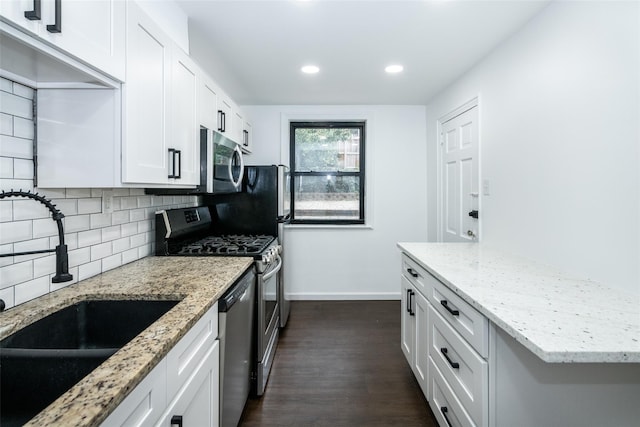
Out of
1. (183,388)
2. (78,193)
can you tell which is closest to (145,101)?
(78,193)

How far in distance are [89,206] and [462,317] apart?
1.78 metres

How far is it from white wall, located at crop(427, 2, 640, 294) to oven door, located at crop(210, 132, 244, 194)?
6.48 ft

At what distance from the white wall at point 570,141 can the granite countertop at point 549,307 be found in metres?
0.20

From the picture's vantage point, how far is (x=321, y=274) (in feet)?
13.3

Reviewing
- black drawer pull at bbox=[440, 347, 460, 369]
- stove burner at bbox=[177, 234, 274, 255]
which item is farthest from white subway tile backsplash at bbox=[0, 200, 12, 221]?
black drawer pull at bbox=[440, 347, 460, 369]

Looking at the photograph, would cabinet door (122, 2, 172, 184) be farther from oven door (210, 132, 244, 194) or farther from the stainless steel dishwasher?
the stainless steel dishwasher

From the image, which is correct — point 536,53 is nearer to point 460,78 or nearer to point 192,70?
point 460,78

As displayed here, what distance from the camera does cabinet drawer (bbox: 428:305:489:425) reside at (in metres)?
1.23

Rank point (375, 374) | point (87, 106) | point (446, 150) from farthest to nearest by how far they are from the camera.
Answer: point (446, 150), point (375, 374), point (87, 106)

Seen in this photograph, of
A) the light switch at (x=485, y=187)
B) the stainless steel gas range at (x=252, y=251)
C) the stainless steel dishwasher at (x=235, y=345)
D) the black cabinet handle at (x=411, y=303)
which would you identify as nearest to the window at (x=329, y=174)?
the stainless steel gas range at (x=252, y=251)

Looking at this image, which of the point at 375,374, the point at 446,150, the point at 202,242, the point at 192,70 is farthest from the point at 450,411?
the point at 446,150

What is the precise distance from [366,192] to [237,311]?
267 centimetres

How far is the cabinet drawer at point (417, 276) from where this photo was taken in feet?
6.21

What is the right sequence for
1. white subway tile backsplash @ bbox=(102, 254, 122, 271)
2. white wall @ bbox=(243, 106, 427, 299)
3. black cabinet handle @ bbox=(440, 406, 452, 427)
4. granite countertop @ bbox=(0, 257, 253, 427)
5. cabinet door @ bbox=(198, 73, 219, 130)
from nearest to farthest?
1. granite countertop @ bbox=(0, 257, 253, 427)
2. black cabinet handle @ bbox=(440, 406, 452, 427)
3. white subway tile backsplash @ bbox=(102, 254, 122, 271)
4. cabinet door @ bbox=(198, 73, 219, 130)
5. white wall @ bbox=(243, 106, 427, 299)
